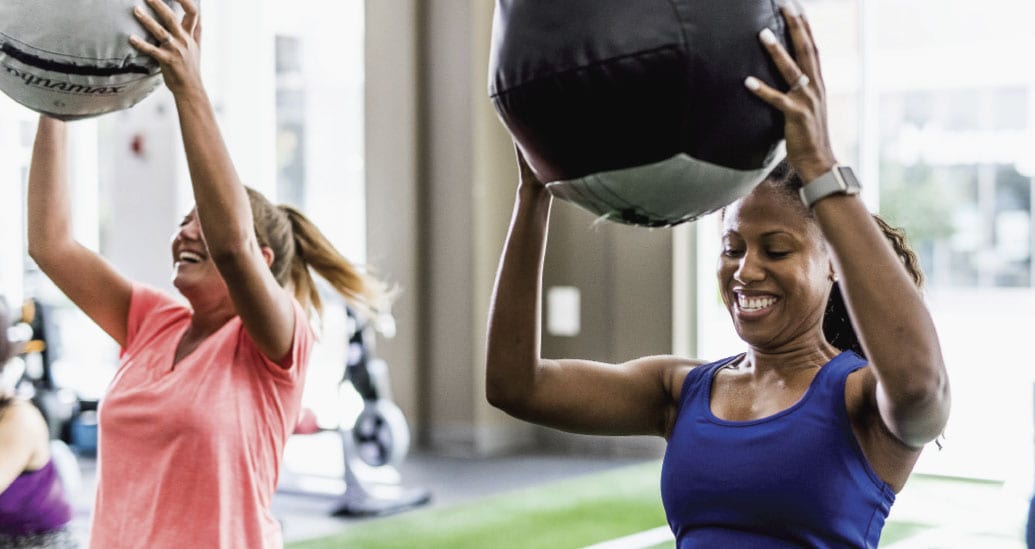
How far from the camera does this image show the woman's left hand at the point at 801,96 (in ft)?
3.85

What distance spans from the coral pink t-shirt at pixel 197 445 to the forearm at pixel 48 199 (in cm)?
28

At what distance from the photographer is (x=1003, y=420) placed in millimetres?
6461

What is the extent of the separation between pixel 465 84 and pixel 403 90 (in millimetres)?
356

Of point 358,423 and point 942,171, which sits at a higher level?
point 942,171

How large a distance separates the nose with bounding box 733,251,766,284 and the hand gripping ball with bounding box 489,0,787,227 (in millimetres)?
241

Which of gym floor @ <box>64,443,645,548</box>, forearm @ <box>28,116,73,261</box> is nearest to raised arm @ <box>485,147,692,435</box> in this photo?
forearm @ <box>28,116,73,261</box>

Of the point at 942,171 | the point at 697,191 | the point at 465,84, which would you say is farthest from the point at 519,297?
the point at 942,171

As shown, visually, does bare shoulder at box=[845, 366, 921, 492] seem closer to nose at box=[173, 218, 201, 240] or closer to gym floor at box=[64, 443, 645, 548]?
nose at box=[173, 218, 201, 240]

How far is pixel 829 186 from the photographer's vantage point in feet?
4.06

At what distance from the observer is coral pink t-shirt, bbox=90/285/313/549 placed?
1.83 meters

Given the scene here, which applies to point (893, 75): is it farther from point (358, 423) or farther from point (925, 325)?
point (925, 325)

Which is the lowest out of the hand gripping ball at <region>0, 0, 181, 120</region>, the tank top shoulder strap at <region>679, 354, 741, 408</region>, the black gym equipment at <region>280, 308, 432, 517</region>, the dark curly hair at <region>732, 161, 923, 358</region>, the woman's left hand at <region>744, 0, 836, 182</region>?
the black gym equipment at <region>280, 308, 432, 517</region>

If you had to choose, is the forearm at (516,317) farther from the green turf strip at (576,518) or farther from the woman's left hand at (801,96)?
the green turf strip at (576,518)

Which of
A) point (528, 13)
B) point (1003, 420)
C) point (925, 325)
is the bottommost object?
point (1003, 420)
